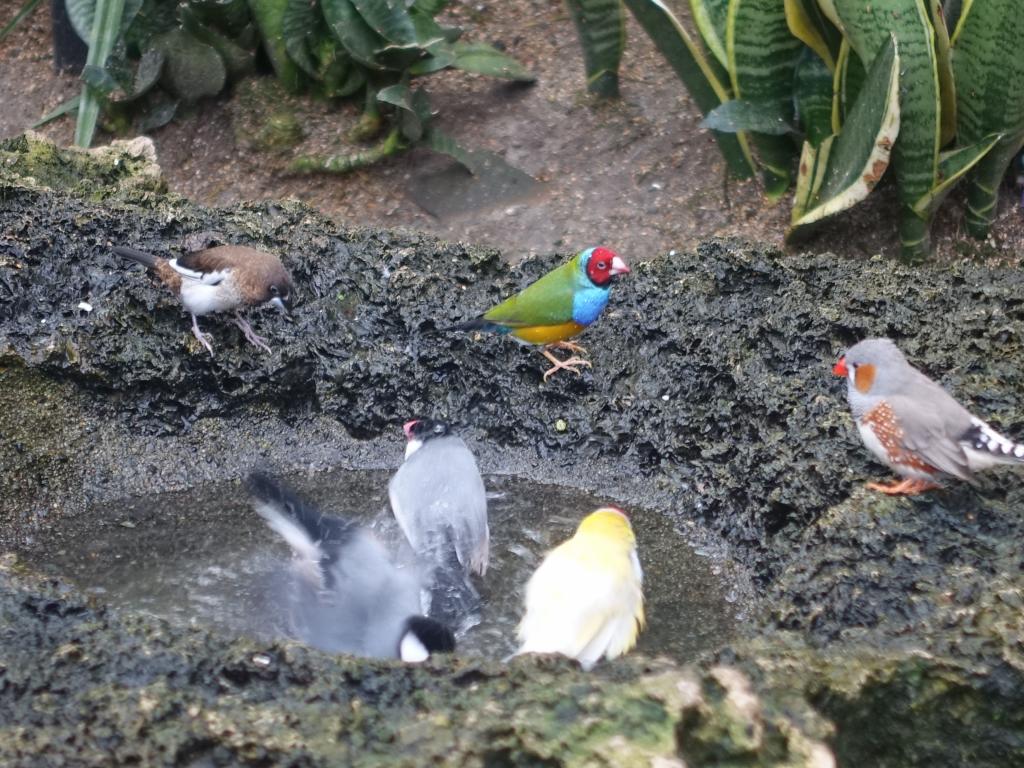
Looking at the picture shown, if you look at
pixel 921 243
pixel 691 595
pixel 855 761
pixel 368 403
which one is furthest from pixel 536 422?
pixel 921 243

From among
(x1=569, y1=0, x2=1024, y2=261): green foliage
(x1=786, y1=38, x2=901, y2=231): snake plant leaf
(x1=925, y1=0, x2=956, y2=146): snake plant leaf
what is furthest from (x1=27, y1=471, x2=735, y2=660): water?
(x1=925, y1=0, x2=956, y2=146): snake plant leaf

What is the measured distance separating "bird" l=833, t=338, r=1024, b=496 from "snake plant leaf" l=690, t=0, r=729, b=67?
10.5 feet

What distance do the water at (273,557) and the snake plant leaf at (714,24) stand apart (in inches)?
123

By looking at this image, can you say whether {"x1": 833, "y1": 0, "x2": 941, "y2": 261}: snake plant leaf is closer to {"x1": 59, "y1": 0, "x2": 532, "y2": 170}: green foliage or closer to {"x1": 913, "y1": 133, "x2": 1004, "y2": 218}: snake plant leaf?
{"x1": 913, "y1": 133, "x2": 1004, "y2": 218}: snake plant leaf

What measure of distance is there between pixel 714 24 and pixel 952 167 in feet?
5.11

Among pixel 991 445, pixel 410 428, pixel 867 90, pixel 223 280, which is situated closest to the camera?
pixel 991 445

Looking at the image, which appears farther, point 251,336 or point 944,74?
A: point 944,74

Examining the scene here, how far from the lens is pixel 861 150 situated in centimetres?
584

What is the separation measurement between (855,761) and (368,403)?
2678 millimetres

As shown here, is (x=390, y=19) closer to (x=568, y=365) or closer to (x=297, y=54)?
(x=297, y=54)

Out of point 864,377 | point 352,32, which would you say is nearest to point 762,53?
point 352,32

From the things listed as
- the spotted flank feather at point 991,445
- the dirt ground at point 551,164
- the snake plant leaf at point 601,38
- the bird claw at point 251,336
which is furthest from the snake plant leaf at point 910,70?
the bird claw at point 251,336

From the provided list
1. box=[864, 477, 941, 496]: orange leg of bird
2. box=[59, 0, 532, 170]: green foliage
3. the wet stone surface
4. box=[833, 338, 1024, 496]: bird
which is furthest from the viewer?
box=[59, 0, 532, 170]: green foliage

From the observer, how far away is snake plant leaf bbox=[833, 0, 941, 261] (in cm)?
552
